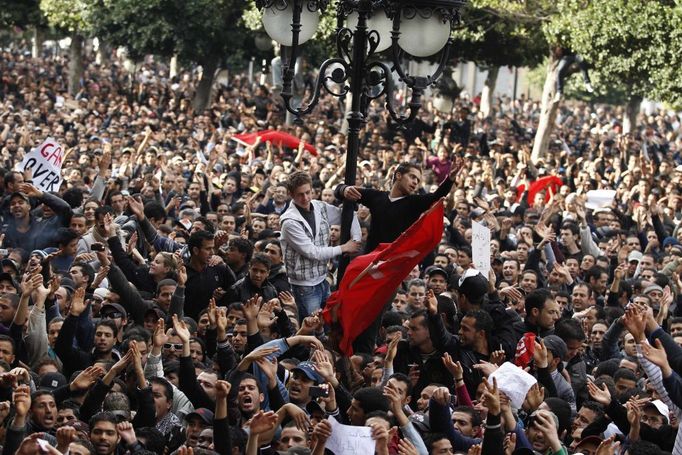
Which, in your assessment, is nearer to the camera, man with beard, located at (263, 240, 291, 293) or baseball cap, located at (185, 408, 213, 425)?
baseball cap, located at (185, 408, 213, 425)

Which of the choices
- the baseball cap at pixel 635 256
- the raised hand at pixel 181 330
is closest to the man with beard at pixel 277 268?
the raised hand at pixel 181 330

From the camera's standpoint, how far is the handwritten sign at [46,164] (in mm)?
14891

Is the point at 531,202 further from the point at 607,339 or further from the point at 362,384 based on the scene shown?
the point at 362,384

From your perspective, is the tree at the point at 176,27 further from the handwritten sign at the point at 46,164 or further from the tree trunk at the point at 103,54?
the tree trunk at the point at 103,54

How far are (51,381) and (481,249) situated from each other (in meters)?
3.51

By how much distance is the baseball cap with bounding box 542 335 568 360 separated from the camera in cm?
988

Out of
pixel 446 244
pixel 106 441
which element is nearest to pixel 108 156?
pixel 446 244

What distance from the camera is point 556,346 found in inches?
393

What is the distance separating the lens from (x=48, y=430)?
8.55 meters

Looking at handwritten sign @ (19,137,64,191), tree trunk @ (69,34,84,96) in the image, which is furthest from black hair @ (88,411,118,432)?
tree trunk @ (69,34,84,96)

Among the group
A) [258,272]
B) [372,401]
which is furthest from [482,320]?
[258,272]

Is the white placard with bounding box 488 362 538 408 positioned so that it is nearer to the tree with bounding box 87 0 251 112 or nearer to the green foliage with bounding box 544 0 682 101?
the green foliage with bounding box 544 0 682 101

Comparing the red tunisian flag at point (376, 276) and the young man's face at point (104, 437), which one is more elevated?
the red tunisian flag at point (376, 276)

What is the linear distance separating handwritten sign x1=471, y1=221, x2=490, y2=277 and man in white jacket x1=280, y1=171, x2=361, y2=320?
874 mm
